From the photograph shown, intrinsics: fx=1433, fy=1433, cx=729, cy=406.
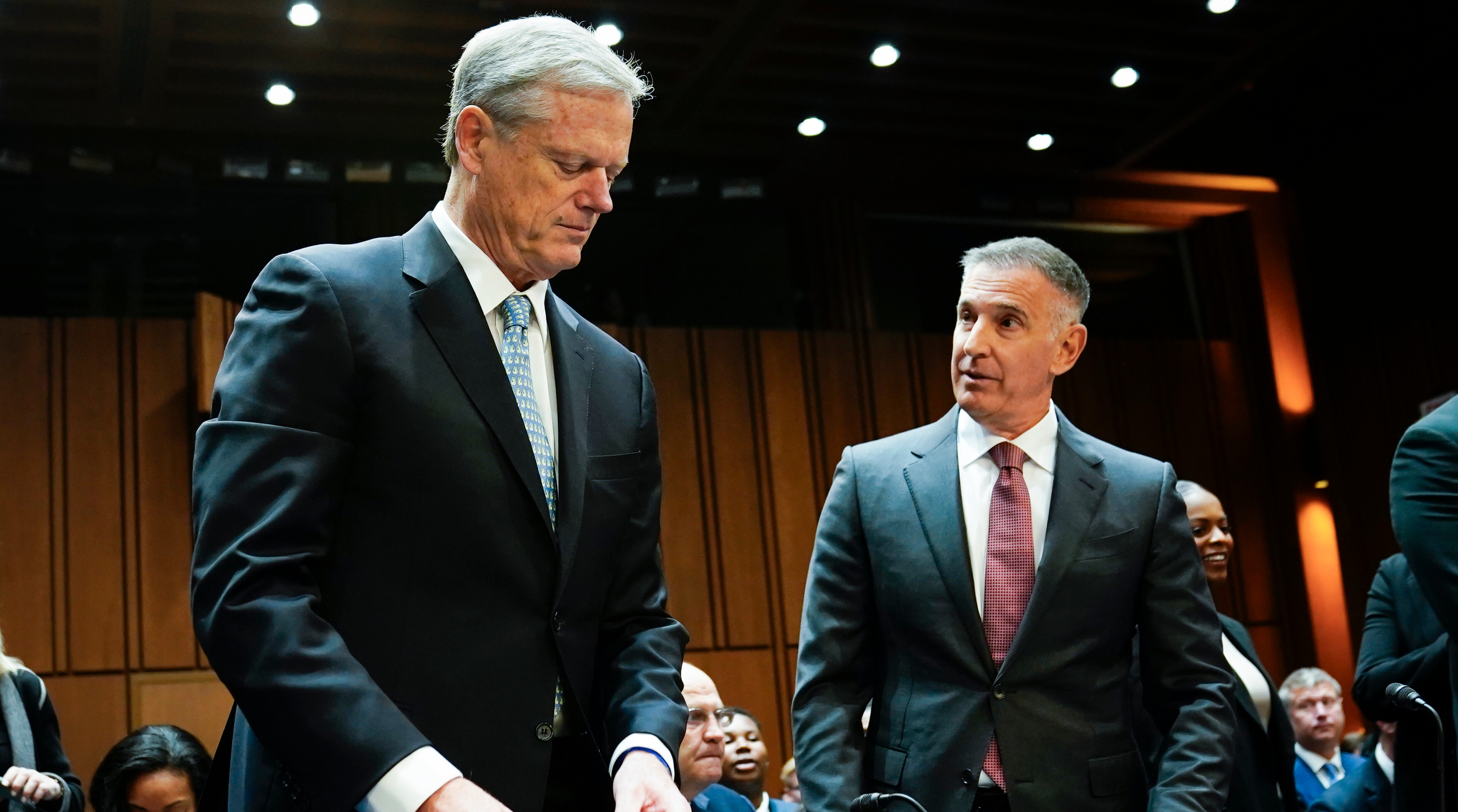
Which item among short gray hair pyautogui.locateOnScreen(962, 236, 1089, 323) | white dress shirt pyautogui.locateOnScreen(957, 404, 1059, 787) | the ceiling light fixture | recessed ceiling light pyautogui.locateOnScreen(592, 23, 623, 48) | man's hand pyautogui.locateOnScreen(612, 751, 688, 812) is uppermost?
recessed ceiling light pyautogui.locateOnScreen(592, 23, 623, 48)

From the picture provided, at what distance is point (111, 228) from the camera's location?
7.61 metres

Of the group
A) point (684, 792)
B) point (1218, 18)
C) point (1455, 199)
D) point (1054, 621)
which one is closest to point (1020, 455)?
point (1054, 621)

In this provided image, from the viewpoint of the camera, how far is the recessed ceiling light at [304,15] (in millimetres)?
6742

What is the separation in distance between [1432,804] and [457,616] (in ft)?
7.26

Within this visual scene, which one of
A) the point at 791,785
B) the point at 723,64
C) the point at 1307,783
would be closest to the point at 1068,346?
the point at 791,785

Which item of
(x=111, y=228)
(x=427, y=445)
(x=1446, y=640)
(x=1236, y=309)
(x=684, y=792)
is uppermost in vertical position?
(x=111, y=228)

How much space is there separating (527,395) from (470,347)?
0.32ft

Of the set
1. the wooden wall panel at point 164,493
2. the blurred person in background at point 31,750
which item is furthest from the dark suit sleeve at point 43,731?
the wooden wall panel at point 164,493

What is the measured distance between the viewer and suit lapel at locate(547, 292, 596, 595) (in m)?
1.57

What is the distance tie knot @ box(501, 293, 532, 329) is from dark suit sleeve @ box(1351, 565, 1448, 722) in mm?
2072

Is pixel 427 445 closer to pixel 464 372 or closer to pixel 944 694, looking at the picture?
pixel 464 372

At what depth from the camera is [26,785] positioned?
131 inches

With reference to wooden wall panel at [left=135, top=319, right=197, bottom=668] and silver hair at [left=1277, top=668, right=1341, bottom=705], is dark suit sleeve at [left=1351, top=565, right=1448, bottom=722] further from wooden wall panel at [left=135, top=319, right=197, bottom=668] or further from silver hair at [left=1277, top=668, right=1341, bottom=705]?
wooden wall panel at [left=135, top=319, right=197, bottom=668]

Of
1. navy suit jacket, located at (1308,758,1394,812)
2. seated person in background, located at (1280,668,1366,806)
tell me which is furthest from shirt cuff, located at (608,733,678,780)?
seated person in background, located at (1280,668,1366,806)
